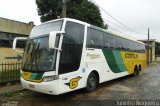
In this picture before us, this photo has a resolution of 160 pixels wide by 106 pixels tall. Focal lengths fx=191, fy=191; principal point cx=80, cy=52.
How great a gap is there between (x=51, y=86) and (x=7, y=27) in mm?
11792

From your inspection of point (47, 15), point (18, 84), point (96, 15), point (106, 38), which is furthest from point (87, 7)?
point (18, 84)

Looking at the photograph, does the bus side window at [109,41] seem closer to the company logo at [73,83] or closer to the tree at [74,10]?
the company logo at [73,83]

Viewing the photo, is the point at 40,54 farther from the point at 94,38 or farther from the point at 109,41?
the point at 109,41

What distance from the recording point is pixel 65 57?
7.11 m

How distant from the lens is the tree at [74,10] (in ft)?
65.1

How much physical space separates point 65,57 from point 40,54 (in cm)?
93

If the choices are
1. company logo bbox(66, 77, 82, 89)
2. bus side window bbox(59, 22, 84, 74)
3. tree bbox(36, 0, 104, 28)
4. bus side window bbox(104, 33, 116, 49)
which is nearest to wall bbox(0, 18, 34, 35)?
tree bbox(36, 0, 104, 28)

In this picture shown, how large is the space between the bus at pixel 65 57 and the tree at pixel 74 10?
9.82m

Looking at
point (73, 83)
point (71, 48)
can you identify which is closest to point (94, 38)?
point (71, 48)

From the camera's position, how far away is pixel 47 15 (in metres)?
21.8

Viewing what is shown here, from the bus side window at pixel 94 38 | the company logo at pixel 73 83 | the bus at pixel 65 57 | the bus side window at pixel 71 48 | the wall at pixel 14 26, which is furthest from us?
the wall at pixel 14 26

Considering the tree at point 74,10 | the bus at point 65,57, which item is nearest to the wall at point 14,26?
the tree at point 74,10

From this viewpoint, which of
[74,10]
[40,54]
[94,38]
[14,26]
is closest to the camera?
[40,54]

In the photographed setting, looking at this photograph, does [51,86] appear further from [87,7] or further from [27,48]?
[87,7]
